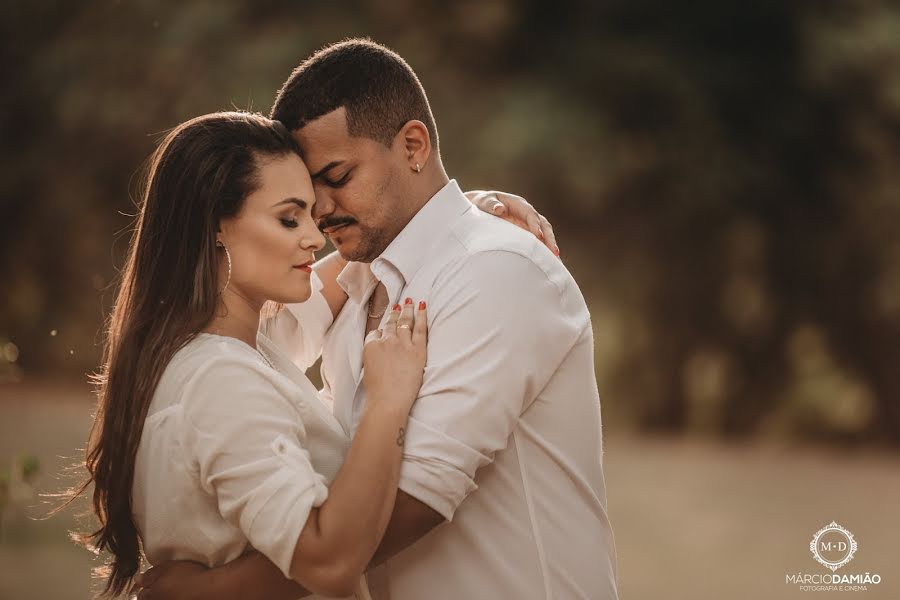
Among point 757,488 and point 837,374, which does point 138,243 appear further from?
point 837,374

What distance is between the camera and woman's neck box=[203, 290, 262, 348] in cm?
238

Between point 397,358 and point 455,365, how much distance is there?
0.45ft

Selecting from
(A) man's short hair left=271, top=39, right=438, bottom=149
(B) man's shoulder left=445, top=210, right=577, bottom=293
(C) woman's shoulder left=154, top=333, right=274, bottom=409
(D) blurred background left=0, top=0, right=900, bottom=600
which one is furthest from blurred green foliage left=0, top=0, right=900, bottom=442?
(C) woman's shoulder left=154, top=333, right=274, bottom=409

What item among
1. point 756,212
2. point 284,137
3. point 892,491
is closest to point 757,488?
point 892,491

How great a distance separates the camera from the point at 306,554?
2084mm

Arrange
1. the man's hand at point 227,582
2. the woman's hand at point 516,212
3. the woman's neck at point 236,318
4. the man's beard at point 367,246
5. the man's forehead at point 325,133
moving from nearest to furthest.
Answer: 1. the man's hand at point 227,582
2. the woman's neck at point 236,318
3. the man's forehead at point 325,133
4. the man's beard at point 367,246
5. the woman's hand at point 516,212

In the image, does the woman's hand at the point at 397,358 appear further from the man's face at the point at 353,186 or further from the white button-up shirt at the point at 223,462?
the man's face at the point at 353,186

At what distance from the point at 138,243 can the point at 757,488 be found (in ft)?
26.9

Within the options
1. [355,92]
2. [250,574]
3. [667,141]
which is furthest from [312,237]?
[667,141]

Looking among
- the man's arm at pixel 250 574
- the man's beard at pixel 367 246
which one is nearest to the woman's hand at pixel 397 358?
the man's arm at pixel 250 574

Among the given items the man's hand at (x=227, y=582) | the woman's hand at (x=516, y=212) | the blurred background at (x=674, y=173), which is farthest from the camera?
the blurred background at (x=674, y=173)

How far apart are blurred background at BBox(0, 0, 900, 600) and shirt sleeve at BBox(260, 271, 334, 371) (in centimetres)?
596

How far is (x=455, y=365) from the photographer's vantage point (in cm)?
229

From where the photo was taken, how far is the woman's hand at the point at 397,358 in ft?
7.49
